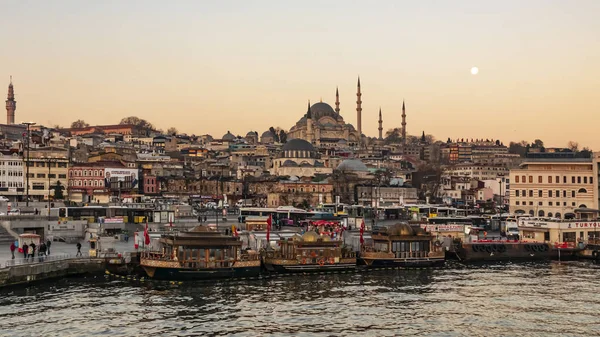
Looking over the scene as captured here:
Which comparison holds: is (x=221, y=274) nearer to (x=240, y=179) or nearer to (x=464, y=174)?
(x=240, y=179)

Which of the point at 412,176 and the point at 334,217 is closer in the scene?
the point at 334,217

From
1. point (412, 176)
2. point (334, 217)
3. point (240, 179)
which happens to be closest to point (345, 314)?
point (334, 217)

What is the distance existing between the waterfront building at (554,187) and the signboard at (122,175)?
44.4m

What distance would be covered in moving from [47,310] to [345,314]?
993 cm

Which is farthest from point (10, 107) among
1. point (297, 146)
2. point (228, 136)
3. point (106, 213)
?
point (106, 213)

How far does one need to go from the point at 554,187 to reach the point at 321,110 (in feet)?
348

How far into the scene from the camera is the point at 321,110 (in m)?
168

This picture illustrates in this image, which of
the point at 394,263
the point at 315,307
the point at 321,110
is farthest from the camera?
the point at 321,110

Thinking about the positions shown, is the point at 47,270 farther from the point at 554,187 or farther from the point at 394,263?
the point at 554,187

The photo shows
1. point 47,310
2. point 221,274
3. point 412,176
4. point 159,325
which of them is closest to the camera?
point 159,325

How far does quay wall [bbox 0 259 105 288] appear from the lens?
28656 millimetres

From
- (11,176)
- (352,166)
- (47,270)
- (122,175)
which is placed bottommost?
(47,270)

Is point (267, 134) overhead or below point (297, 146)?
overhead

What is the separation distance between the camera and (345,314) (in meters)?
25.2
